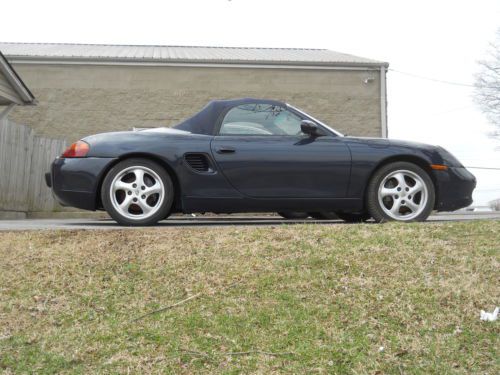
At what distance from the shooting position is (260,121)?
6.41 meters

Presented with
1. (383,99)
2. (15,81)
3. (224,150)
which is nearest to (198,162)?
(224,150)

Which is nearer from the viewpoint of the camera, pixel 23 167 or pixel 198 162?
pixel 198 162

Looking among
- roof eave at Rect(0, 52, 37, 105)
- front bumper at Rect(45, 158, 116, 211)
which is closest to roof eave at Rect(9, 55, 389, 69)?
roof eave at Rect(0, 52, 37, 105)

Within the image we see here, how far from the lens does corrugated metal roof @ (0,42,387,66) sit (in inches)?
716

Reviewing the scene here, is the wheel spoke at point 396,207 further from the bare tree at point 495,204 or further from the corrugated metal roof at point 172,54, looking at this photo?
the bare tree at point 495,204

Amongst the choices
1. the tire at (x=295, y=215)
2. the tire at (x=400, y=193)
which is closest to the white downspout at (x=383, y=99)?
the tire at (x=295, y=215)

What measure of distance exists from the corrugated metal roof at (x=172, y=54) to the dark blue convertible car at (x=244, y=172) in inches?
492

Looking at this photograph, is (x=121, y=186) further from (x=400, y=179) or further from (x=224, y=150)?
(x=400, y=179)

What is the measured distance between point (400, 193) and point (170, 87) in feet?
43.2

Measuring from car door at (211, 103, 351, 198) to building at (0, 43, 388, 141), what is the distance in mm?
12496

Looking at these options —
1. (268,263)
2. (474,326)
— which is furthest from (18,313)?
(474,326)

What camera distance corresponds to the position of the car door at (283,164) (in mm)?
6016

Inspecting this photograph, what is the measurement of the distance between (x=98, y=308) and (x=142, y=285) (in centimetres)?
36

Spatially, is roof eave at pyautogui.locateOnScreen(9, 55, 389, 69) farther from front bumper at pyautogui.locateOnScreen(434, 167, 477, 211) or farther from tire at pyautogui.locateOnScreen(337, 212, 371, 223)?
front bumper at pyautogui.locateOnScreen(434, 167, 477, 211)
